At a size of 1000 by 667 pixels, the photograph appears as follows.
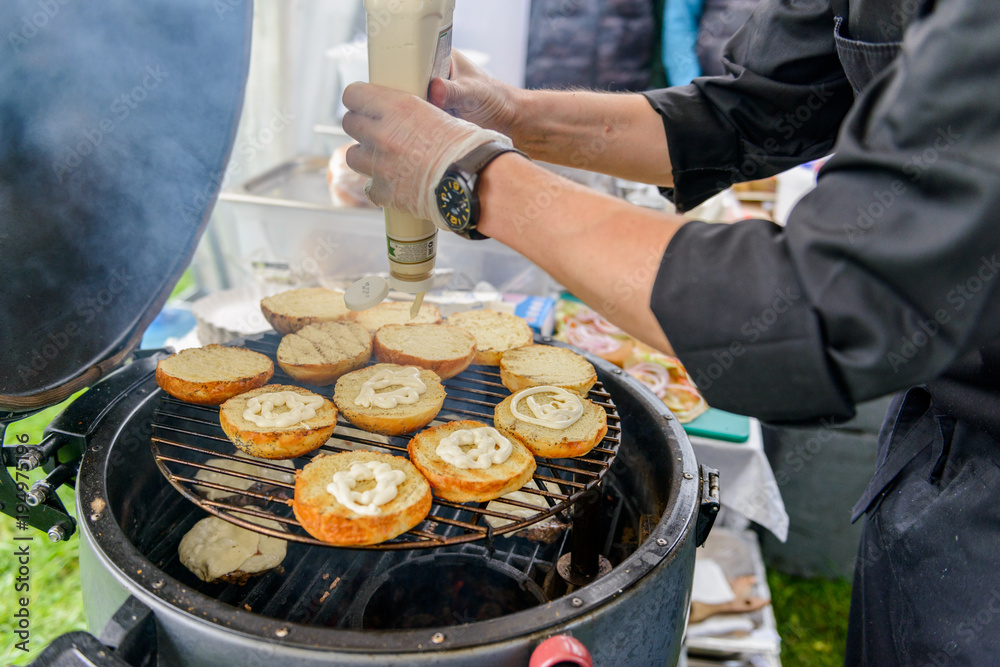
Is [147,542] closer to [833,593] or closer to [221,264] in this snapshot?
[221,264]

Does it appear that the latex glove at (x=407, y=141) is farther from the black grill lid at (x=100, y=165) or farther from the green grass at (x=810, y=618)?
the green grass at (x=810, y=618)

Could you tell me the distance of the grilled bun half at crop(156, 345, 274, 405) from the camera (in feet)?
6.82

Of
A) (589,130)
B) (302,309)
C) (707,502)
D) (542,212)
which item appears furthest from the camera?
(302,309)

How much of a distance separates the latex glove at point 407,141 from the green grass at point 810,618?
3813 mm

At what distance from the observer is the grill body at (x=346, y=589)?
1369mm

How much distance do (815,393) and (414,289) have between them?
1.12m

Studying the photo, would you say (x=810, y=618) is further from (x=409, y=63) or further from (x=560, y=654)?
(x=409, y=63)

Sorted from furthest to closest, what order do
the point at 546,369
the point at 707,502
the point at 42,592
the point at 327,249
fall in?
the point at 327,249 → the point at 42,592 → the point at 546,369 → the point at 707,502

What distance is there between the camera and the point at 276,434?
1.84 metres

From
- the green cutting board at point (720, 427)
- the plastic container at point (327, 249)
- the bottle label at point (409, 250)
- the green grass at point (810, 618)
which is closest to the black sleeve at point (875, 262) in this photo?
the bottle label at point (409, 250)

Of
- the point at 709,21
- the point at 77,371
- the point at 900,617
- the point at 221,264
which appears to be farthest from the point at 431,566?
the point at 709,21

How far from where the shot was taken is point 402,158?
65.1 inches

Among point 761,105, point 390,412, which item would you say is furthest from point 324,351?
point 761,105

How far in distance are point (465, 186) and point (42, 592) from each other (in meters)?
3.89
